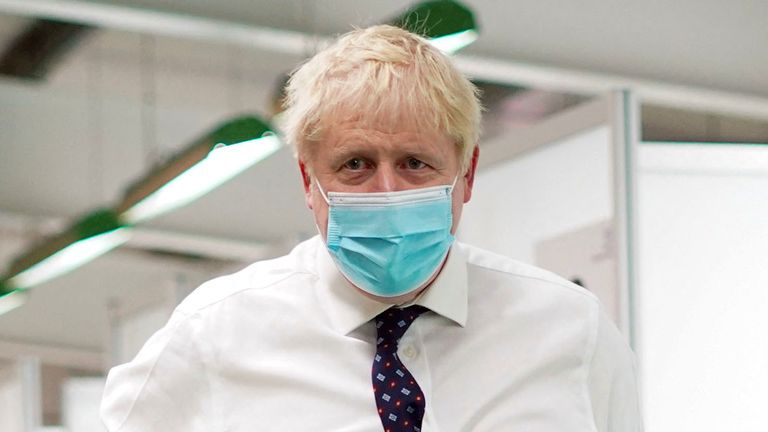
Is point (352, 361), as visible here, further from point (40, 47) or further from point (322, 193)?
point (40, 47)

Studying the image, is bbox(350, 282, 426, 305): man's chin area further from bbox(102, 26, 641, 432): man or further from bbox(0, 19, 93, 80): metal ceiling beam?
bbox(0, 19, 93, 80): metal ceiling beam

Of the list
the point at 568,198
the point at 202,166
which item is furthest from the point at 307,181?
the point at 202,166

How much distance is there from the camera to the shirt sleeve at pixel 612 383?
2.24 meters

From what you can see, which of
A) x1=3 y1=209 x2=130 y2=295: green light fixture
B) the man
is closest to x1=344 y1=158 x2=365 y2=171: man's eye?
the man

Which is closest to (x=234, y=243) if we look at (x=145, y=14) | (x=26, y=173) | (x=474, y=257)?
(x=26, y=173)

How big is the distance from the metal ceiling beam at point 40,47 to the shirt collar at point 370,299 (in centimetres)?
670

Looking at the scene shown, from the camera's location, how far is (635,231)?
5.42 m

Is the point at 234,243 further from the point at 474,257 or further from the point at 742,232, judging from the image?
the point at 474,257

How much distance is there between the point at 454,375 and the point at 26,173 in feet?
33.3

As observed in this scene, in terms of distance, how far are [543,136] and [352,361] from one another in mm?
3751

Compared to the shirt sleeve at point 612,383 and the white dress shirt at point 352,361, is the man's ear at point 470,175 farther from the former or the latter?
the shirt sleeve at point 612,383

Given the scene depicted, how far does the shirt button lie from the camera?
2178 millimetres

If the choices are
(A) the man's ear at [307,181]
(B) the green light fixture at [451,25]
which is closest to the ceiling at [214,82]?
(B) the green light fixture at [451,25]

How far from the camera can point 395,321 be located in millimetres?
2197
